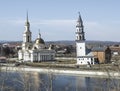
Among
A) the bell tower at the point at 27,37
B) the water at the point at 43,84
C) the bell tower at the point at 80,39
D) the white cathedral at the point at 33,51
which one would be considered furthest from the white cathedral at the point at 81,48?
the water at the point at 43,84

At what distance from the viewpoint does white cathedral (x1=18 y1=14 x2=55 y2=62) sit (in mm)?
46688

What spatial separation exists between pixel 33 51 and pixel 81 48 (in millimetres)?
8869

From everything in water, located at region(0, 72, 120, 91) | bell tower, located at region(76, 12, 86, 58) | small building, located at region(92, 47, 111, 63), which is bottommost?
water, located at region(0, 72, 120, 91)

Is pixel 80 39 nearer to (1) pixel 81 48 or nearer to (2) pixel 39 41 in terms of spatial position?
(1) pixel 81 48

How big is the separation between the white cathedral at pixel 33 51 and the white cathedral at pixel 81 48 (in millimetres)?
8621

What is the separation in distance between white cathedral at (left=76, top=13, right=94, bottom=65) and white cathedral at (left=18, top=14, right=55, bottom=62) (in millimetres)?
8621

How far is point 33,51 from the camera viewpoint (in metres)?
46.4

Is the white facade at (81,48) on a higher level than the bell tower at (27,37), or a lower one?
lower

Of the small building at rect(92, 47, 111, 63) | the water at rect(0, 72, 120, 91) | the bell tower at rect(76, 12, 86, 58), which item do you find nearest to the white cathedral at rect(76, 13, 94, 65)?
the bell tower at rect(76, 12, 86, 58)

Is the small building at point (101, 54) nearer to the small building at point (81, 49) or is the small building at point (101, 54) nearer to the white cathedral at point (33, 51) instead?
the small building at point (81, 49)

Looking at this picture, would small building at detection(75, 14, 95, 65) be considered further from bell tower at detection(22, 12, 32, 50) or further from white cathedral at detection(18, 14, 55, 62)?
bell tower at detection(22, 12, 32, 50)

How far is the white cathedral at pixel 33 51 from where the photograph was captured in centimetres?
4669

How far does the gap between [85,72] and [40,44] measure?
17363mm

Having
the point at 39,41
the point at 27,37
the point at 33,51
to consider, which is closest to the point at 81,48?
the point at 33,51
